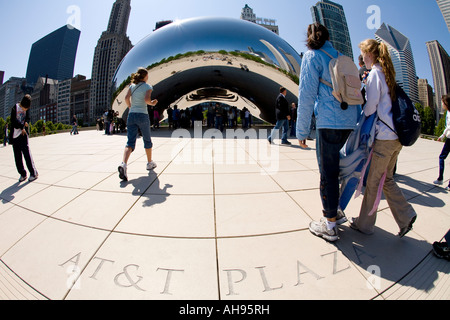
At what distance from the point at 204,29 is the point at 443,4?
77.3m

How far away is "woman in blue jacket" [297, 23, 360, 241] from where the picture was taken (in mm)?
1688

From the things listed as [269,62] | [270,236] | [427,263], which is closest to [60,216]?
[270,236]

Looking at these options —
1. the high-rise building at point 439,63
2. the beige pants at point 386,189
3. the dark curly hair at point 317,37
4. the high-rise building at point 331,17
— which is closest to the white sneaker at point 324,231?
the beige pants at point 386,189

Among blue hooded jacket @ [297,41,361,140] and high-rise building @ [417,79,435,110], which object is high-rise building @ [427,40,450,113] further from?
blue hooded jacket @ [297,41,361,140]

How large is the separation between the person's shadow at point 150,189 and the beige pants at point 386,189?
2.21 m

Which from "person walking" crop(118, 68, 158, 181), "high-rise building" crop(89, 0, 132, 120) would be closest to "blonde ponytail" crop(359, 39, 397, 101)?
"person walking" crop(118, 68, 158, 181)

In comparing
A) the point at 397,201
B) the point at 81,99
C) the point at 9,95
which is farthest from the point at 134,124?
the point at 9,95

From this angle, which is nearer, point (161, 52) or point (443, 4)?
point (161, 52)

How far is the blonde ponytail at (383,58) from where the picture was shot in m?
1.63

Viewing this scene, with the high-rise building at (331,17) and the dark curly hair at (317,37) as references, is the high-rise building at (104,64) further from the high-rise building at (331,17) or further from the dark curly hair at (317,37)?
the dark curly hair at (317,37)

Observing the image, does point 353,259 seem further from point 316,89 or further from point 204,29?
point 204,29
